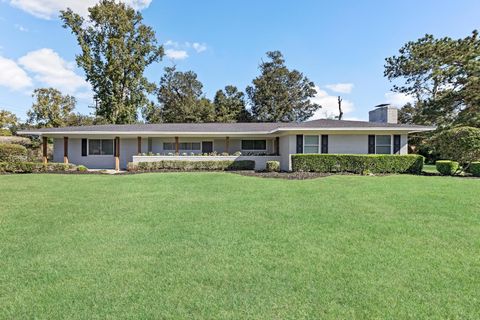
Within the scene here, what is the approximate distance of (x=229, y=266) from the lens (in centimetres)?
452

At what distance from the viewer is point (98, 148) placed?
22.2 meters

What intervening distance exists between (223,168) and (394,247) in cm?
1482

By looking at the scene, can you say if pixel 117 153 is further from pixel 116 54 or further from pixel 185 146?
pixel 116 54

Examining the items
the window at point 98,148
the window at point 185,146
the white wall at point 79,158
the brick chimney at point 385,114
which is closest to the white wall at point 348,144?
the brick chimney at point 385,114

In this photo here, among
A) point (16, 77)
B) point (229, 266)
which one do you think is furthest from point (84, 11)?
point (229, 266)

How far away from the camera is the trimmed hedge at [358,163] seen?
1638cm

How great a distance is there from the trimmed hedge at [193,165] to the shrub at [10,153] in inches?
264

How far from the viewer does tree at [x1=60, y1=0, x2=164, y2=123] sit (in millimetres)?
32688

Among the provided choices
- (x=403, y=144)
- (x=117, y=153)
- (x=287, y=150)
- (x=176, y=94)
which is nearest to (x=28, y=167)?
(x=117, y=153)

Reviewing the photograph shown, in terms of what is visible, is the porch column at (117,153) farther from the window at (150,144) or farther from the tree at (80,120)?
the tree at (80,120)

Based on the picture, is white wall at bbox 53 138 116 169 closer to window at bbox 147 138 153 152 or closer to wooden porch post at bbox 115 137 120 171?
wooden porch post at bbox 115 137 120 171

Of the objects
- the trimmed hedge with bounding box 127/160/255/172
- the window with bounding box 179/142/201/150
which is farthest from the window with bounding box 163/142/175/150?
the trimmed hedge with bounding box 127/160/255/172

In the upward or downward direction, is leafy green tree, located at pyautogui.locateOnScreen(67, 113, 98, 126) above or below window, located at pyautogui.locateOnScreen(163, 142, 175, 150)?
above

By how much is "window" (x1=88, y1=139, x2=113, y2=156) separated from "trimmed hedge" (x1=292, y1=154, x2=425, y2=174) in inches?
529
